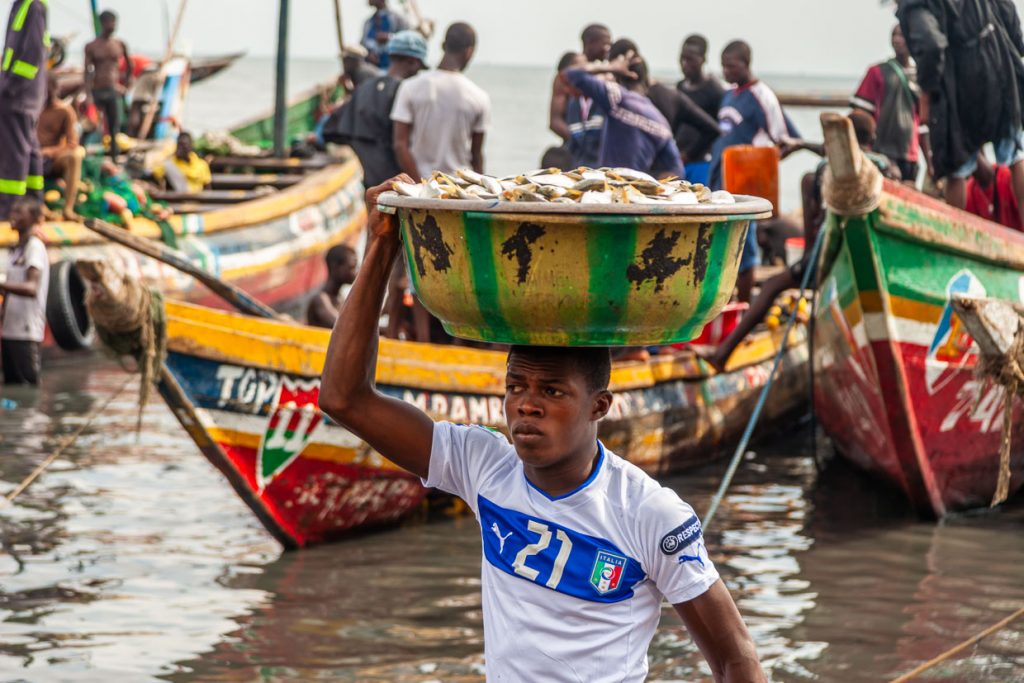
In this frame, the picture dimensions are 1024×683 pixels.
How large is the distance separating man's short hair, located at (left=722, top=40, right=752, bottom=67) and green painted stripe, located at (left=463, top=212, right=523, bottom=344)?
777cm

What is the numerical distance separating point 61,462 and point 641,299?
6.69 meters

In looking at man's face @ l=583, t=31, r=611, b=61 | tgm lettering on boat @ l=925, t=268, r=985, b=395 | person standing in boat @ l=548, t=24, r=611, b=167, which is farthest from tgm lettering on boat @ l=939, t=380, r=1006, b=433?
man's face @ l=583, t=31, r=611, b=61

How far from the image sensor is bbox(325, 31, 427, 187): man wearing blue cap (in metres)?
8.65

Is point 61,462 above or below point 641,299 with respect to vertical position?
below

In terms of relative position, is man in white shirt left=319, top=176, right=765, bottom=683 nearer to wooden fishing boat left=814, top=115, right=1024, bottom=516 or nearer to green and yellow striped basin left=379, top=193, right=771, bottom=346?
green and yellow striped basin left=379, top=193, right=771, bottom=346

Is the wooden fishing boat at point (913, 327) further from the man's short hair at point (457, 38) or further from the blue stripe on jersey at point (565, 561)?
the blue stripe on jersey at point (565, 561)

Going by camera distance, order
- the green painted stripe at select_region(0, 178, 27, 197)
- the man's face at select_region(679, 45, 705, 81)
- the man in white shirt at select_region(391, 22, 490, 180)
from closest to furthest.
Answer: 1. the man in white shirt at select_region(391, 22, 490, 180)
2. the man's face at select_region(679, 45, 705, 81)
3. the green painted stripe at select_region(0, 178, 27, 197)

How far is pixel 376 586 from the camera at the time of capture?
6539 millimetres

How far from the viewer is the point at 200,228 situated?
1320 cm

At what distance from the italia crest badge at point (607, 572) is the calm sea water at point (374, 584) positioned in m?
2.94

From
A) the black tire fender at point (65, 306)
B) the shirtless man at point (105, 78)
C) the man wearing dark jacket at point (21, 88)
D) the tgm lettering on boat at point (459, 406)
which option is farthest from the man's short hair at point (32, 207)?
the shirtless man at point (105, 78)

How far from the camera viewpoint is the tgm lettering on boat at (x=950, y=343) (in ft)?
24.1

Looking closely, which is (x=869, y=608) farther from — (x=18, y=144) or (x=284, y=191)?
(x=284, y=191)

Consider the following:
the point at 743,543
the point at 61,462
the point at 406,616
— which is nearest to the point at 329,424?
the point at 406,616
